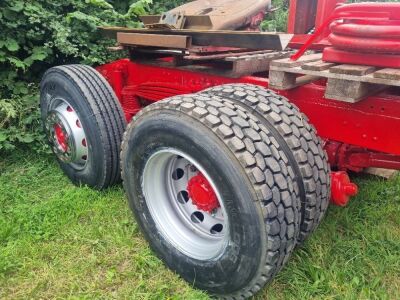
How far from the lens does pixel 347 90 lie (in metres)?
2.03

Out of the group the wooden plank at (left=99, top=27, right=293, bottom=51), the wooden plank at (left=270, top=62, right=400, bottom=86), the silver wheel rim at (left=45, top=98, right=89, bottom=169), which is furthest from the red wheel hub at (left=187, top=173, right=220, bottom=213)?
the silver wheel rim at (left=45, top=98, right=89, bottom=169)

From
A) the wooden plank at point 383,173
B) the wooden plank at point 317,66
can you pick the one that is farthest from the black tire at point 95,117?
the wooden plank at point 383,173

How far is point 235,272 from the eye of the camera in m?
2.18

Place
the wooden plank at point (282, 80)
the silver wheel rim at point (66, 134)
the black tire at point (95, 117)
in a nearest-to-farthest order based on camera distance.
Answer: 1. the wooden plank at point (282, 80)
2. the black tire at point (95, 117)
3. the silver wheel rim at point (66, 134)

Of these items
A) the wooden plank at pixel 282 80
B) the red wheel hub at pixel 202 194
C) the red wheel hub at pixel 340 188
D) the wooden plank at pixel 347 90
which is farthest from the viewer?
the red wheel hub at pixel 340 188

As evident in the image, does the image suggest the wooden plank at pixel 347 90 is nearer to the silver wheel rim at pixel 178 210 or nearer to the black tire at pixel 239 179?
the black tire at pixel 239 179

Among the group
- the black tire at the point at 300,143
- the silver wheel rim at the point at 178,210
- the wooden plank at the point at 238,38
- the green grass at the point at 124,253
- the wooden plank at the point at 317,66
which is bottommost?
the green grass at the point at 124,253

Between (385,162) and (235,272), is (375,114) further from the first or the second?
(235,272)

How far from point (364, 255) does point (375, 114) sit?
1.07 meters

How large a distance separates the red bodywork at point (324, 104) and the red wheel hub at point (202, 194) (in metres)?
0.74

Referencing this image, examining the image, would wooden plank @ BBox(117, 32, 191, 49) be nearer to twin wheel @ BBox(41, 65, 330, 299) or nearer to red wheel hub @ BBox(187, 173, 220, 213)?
twin wheel @ BBox(41, 65, 330, 299)

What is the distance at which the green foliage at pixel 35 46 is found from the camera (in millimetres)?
4016

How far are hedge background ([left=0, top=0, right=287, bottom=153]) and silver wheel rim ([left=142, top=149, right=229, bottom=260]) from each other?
1.95m

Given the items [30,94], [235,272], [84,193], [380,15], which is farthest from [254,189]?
[30,94]
